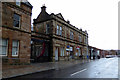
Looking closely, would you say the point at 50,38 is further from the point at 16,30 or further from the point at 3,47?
the point at 3,47

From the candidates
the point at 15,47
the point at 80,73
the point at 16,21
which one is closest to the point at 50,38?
the point at 16,21

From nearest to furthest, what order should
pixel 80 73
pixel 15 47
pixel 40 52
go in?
pixel 80 73 < pixel 15 47 < pixel 40 52

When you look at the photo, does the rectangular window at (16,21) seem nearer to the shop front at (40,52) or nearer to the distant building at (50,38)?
the distant building at (50,38)

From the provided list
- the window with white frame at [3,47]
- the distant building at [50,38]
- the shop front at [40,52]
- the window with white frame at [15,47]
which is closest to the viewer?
the window with white frame at [3,47]

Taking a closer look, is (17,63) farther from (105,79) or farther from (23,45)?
(105,79)

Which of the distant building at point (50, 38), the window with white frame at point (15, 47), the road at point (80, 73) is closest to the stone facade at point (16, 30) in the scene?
the window with white frame at point (15, 47)

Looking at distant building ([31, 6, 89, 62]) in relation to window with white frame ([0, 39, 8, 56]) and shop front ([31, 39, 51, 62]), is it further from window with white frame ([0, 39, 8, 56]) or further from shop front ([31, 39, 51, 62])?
window with white frame ([0, 39, 8, 56])

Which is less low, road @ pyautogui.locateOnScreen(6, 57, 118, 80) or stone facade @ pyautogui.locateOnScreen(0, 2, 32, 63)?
stone facade @ pyautogui.locateOnScreen(0, 2, 32, 63)

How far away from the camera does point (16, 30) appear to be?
1488 centimetres

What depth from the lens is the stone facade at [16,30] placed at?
44.9 feet

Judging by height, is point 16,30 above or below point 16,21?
below

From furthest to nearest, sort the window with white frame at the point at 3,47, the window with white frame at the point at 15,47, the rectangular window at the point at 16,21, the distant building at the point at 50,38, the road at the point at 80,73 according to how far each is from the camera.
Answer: the distant building at the point at 50,38 → the rectangular window at the point at 16,21 → the window with white frame at the point at 15,47 → the window with white frame at the point at 3,47 → the road at the point at 80,73

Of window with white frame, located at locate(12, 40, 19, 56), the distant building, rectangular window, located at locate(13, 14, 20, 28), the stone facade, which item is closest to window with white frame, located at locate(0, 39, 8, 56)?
the stone facade

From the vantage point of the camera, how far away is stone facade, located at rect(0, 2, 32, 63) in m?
13.7
